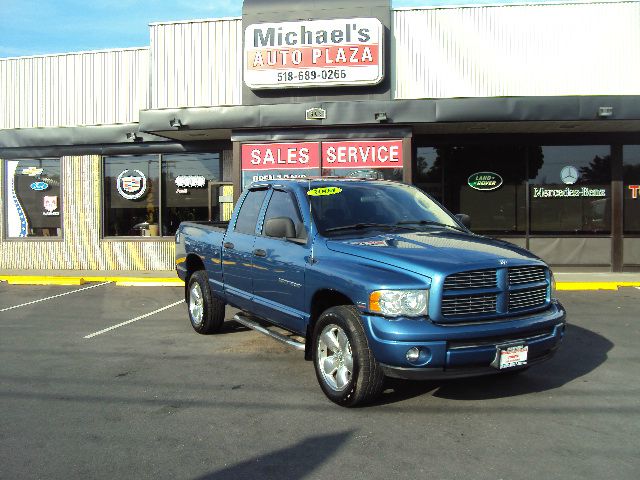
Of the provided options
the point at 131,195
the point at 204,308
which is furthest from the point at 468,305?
the point at 131,195

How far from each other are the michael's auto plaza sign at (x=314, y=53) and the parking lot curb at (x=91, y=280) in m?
4.85

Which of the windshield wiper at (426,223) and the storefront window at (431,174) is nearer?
the windshield wiper at (426,223)

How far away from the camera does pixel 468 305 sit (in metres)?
4.17

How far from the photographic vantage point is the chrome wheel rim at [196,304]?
7.43m

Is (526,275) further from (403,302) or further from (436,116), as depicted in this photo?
(436,116)

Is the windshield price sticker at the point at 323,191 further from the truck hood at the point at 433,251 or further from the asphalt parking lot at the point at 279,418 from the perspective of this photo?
the asphalt parking lot at the point at 279,418

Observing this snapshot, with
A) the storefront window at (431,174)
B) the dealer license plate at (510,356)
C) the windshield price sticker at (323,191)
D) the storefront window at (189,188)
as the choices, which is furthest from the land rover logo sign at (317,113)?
the dealer license plate at (510,356)

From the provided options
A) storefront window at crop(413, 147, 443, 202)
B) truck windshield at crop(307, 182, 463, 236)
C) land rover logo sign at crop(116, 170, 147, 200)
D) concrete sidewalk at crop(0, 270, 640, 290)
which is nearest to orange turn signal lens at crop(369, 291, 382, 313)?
truck windshield at crop(307, 182, 463, 236)

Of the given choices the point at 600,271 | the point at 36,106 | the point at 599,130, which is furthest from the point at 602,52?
the point at 36,106

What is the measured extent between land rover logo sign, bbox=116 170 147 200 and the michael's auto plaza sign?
4.52 meters

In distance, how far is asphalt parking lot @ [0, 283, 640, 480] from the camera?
3562 mm

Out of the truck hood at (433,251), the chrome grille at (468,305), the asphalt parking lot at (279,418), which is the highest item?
the truck hood at (433,251)

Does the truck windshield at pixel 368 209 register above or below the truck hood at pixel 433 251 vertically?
above

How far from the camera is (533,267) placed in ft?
14.8
